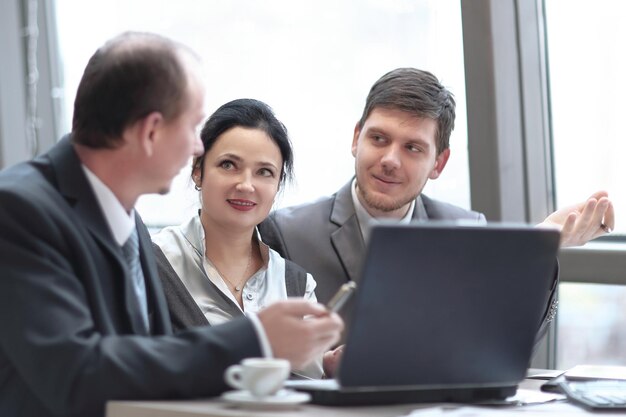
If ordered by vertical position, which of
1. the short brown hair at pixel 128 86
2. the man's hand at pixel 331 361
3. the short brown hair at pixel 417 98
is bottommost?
the man's hand at pixel 331 361

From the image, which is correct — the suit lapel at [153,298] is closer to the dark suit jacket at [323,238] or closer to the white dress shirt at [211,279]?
the white dress shirt at [211,279]

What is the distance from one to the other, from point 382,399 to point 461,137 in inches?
79.4

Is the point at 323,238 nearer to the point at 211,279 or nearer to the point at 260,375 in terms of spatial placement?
the point at 211,279

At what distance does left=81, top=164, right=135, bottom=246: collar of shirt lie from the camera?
1.91 m

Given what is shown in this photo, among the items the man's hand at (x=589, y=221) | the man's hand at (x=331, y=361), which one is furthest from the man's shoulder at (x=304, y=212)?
the man's hand at (x=589, y=221)

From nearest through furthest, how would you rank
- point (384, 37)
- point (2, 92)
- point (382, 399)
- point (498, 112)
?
point (382, 399) < point (498, 112) < point (384, 37) < point (2, 92)

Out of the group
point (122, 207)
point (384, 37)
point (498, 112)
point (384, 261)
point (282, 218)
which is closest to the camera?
point (384, 261)

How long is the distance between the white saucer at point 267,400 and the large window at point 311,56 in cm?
193

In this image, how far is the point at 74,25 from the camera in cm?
476

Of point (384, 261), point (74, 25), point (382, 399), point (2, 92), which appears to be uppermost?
point (74, 25)

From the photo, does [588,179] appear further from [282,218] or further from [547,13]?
[282,218]

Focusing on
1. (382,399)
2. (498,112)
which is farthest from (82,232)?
(498,112)

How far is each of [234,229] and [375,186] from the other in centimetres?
56

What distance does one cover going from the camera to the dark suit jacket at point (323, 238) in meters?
3.03
